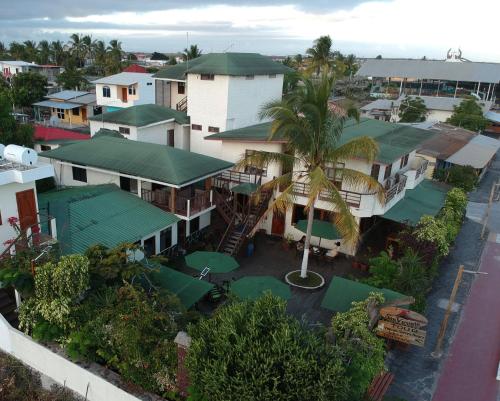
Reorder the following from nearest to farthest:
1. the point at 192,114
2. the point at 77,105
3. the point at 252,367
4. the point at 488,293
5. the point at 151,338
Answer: the point at 252,367, the point at 151,338, the point at 488,293, the point at 192,114, the point at 77,105

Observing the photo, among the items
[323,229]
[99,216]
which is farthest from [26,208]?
[323,229]

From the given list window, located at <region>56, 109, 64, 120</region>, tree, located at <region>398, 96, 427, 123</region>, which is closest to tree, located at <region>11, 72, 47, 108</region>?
window, located at <region>56, 109, 64, 120</region>

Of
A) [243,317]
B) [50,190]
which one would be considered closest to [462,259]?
[243,317]

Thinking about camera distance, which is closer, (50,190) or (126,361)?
(126,361)

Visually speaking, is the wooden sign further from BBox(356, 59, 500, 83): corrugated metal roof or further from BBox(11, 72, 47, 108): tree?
BBox(356, 59, 500, 83): corrugated metal roof

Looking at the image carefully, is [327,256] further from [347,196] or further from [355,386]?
[355,386]

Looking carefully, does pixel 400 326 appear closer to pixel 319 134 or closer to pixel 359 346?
pixel 359 346

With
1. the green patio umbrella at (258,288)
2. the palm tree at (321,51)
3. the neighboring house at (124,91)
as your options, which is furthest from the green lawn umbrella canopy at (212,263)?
the palm tree at (321,51)

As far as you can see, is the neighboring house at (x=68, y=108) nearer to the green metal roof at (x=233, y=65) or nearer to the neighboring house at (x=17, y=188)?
the green metal roof at (x=233, y=65)
